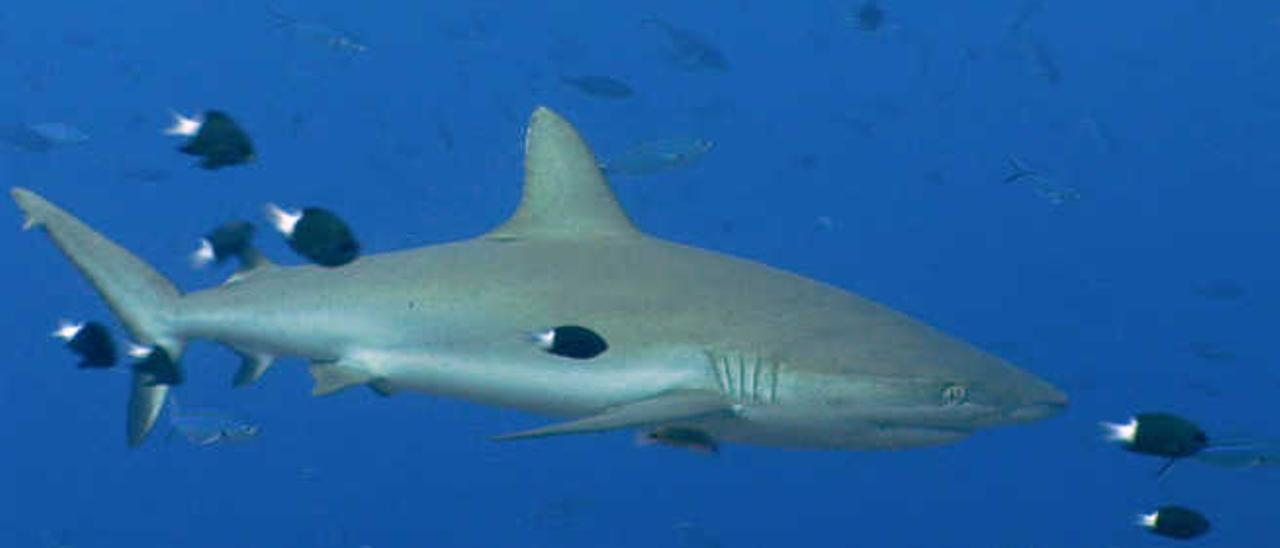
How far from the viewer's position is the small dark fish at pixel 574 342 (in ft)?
13.9

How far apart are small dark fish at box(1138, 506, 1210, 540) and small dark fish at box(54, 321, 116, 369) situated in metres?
3.48

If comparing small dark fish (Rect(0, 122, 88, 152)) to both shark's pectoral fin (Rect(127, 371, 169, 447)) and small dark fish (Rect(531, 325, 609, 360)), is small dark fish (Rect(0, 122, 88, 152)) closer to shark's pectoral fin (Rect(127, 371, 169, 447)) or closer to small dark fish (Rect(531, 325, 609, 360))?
shark's pectoral fin (Rect(127, 371, 169, 447))

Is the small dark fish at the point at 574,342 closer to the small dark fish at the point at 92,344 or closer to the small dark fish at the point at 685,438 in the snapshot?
the small dark fish at the point at 685,438

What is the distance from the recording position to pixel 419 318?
4652 mm

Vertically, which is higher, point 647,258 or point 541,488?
point 541,488

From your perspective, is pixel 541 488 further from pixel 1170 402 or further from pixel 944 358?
pixel 944 358

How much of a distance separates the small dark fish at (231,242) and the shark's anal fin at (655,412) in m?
1.58

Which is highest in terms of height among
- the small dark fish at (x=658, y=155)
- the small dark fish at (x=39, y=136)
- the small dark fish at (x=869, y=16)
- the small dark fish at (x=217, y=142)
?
the small dark fish at (x=869, y=16)

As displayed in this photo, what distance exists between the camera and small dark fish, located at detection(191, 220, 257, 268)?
502 centimetres

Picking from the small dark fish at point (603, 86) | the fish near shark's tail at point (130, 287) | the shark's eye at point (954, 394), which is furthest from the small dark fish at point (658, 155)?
the shark's eye at point (954, 394)

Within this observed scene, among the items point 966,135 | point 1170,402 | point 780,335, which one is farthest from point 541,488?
point 780,335

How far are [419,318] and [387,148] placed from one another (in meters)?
39.2

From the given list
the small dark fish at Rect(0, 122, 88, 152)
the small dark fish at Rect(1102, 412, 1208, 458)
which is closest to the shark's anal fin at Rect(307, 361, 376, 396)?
the small dark fish at Rect(1102, 412, 1208, 458)

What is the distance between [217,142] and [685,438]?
185 centimetres
